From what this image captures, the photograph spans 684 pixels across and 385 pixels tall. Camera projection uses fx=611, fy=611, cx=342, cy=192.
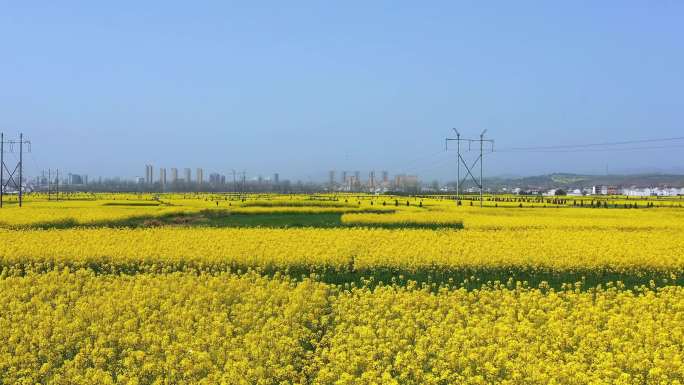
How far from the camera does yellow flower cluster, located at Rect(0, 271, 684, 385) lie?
7352 millimetres

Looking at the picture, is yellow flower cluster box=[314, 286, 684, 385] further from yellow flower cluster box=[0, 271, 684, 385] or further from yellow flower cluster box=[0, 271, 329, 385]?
yellow flower cluster box=[0, 271, 329, 385]

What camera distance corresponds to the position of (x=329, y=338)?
8969 millimetres

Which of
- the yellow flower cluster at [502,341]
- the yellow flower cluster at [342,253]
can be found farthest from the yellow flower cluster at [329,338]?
the yellow flower cluster at [342,253]

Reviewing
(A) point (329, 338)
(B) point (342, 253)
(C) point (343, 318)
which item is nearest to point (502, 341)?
(A) point (329, 338)

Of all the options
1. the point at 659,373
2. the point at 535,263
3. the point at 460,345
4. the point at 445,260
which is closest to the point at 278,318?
the point at 460,345

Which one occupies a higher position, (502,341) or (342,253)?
(342,253)

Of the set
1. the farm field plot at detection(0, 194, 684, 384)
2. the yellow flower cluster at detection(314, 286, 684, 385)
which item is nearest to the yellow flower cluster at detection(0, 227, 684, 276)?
the farm field plot at detection(0, 194, 684, 384)

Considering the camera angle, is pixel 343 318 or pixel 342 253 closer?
pixel 343 318

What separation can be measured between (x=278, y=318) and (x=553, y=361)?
424cm

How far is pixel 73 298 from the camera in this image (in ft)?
38.6

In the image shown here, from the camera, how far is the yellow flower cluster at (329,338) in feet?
24.1

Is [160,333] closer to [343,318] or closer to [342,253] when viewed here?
[343,318]

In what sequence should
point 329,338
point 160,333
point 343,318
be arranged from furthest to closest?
1. point 343,318
2. point 160,333
3. point 329,338

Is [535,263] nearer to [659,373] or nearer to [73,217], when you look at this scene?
[659,373]
